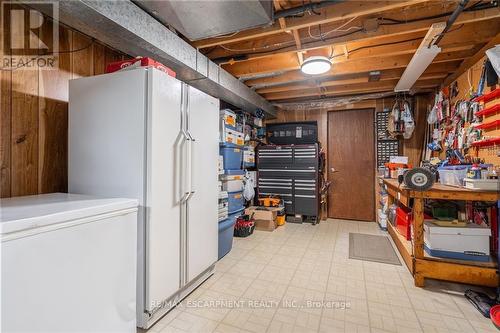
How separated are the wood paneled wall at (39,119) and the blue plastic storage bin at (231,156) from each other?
5.93ft

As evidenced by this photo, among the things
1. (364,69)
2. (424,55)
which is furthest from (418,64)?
(364,69)

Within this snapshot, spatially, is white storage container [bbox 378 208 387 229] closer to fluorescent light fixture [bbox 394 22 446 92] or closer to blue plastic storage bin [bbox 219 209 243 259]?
fluorescent light fixture [bbox 394 22 446 92]

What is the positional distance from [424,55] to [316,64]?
1.15m

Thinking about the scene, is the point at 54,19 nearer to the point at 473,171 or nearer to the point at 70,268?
the point at 70,268

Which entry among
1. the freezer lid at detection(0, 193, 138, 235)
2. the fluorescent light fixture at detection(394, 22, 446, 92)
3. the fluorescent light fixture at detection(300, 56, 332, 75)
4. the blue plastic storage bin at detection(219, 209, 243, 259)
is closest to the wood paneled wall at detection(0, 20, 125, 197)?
the freezer lid at detection(0, 193, 138, 235)

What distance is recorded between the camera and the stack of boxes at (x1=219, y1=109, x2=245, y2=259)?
3.15 metres

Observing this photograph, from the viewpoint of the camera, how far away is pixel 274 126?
17.5ft

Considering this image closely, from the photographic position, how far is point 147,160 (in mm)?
1649

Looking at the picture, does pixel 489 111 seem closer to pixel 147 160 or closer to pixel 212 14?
pixel 212 14

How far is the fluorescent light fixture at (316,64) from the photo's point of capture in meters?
2.74

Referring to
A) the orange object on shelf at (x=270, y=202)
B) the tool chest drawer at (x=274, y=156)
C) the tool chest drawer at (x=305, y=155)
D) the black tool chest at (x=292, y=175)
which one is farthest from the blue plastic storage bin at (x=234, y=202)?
the tool chest drawer at (x=305, y=155)

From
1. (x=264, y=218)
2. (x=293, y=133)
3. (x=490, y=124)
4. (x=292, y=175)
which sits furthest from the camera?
(x=293, y=133)

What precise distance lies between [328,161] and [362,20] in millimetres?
3213

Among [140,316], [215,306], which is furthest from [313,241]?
[140,316]
